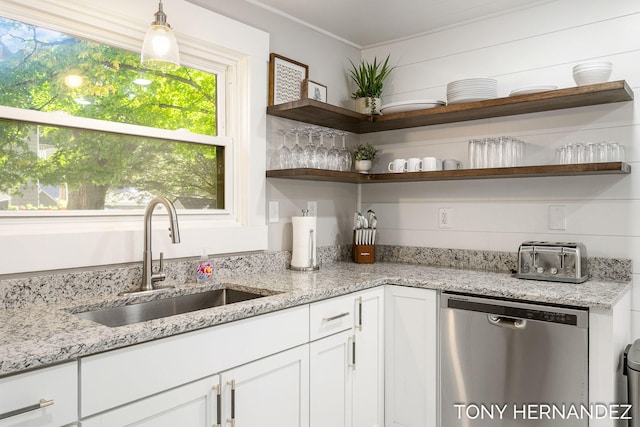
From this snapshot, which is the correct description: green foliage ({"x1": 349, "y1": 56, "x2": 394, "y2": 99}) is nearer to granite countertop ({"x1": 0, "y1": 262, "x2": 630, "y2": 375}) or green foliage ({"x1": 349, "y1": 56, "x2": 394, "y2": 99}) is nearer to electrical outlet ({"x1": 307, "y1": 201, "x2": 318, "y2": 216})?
electrical outlet ({"x1": 307, "y1": 201, "x2": 318, "y2": 216})

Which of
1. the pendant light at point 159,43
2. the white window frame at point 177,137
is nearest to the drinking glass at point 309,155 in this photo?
the white window frame at point 177,137

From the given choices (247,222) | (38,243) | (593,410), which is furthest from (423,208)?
(38,243)

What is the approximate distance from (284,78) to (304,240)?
0.88 m

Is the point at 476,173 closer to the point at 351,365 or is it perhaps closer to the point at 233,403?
the point at 351,365

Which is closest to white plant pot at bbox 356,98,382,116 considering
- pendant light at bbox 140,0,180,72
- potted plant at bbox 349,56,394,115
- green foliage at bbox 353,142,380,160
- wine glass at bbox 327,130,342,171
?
potted plant at bbox 349,56,394,115

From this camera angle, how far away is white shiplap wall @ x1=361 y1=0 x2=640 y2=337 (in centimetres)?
221

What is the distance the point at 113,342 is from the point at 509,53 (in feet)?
7.74

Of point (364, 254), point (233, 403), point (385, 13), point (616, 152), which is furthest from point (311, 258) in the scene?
point (616, 152)

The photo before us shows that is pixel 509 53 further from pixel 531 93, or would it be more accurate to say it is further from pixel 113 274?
pixel 113 274

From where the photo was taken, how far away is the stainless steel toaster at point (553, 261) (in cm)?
214

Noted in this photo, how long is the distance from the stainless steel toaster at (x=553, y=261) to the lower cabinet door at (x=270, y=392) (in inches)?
45.3

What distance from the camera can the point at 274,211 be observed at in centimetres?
253

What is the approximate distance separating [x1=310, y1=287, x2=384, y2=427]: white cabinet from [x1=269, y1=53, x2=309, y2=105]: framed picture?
113 cm

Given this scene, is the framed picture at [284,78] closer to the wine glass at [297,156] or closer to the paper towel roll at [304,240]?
the wine glass at [297,156]
